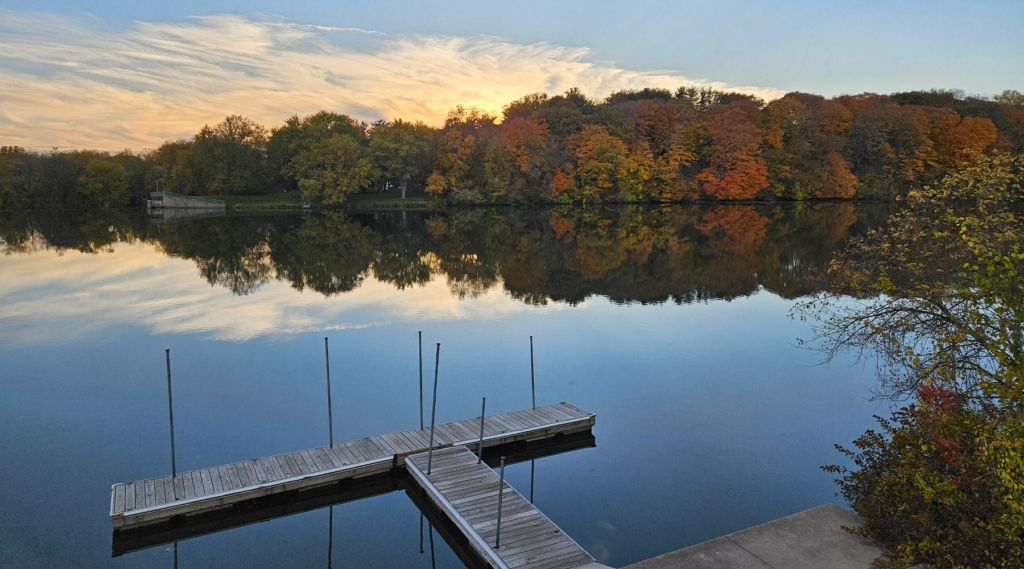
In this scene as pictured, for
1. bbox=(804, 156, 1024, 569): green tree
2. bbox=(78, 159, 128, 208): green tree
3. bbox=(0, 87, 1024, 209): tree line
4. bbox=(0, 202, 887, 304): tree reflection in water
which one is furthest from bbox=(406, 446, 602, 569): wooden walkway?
bbox=(78, 159, 128, 208): green tree

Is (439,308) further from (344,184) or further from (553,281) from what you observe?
(344,184)

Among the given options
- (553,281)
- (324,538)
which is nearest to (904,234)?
(324,538)

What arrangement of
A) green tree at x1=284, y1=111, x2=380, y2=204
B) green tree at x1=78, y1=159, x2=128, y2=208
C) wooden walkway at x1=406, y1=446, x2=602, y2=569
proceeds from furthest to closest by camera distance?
1. green tree at x1=78, y1=159, x2=128, y2=208
2. green tree at x1=284, y1=111, x2=380, y2=204
3. wooden walkway at x1=406, y1=446, x2=602, y2=569

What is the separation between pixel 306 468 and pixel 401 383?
692cm

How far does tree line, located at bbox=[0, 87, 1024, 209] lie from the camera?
316 ft

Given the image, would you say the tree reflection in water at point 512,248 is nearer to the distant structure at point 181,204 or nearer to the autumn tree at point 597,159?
the autumn tree at point 597,159

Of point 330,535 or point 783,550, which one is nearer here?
point 783,550

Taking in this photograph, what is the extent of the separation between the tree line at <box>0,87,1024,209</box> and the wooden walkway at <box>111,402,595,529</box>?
80586mm

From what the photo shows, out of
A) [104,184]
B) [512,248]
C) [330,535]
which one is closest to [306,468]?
[330,535]

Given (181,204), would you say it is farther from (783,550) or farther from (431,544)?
(783,550)

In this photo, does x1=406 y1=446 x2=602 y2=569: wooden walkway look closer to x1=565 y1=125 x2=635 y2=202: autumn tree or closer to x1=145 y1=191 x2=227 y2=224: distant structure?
x1=565 y1=125 x2=635 y2=202: autumn tree

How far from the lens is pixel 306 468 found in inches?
511

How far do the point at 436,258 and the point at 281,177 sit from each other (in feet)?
235

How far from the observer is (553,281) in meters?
37.7
